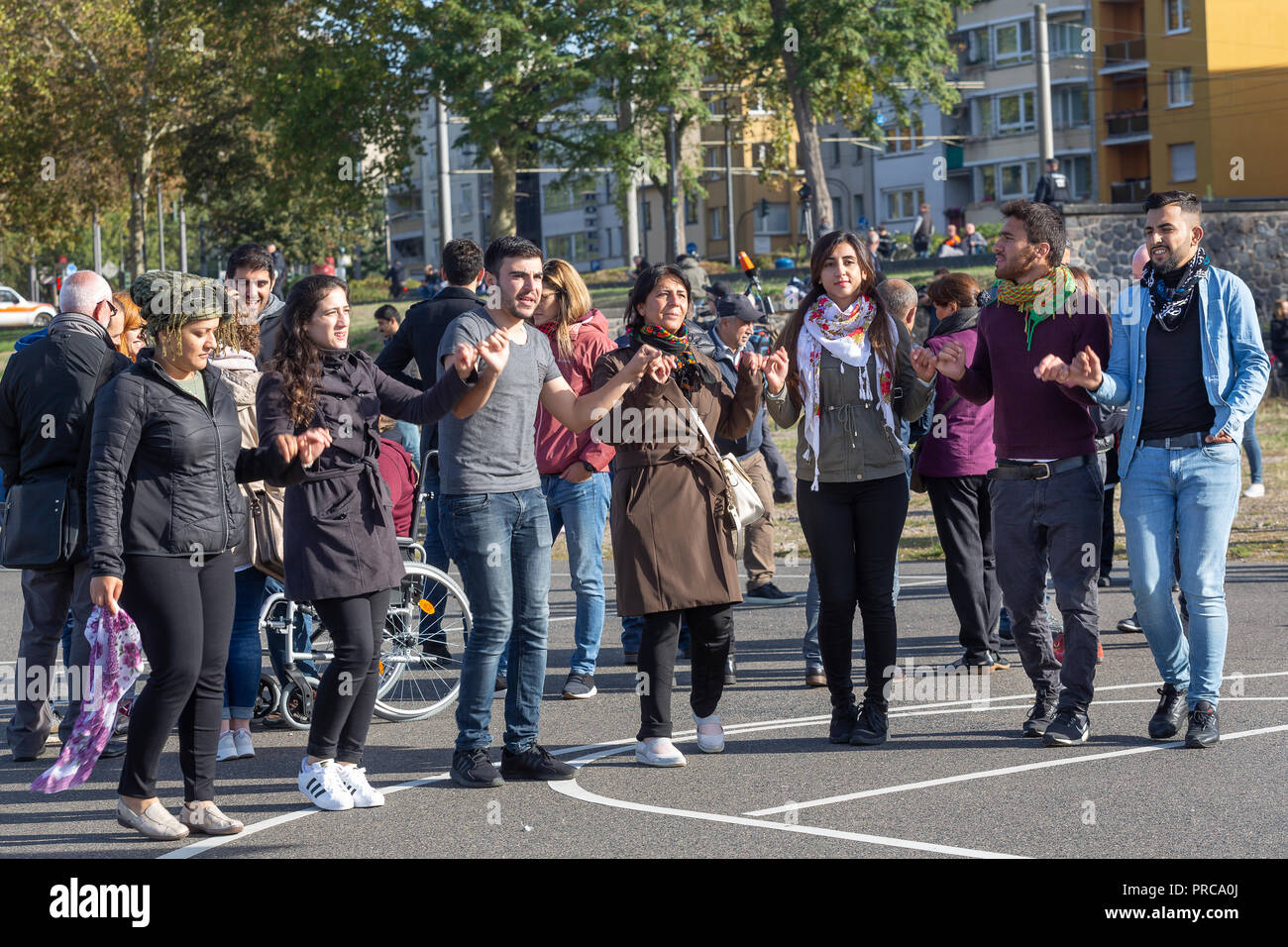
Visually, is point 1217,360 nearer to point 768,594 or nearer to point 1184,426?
point 1184,426

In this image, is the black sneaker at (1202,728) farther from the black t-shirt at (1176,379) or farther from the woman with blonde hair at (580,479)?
the woman with blonde hair at (580,479)

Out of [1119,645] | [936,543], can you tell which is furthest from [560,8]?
[1119,645]

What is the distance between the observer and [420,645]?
8531 mm

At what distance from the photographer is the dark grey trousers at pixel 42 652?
7.48m

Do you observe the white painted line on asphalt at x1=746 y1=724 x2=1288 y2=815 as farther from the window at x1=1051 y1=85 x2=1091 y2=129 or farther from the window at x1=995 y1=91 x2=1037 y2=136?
the window at x1=995 y1=91 x2=1037 y2=136

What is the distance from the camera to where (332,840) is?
5.89 m

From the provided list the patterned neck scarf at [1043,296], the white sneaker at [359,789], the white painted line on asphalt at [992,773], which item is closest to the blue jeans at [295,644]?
the white sneaker at [359,789]

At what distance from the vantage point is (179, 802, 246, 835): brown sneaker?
600 centimetres

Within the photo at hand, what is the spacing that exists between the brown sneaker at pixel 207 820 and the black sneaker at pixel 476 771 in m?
0.98

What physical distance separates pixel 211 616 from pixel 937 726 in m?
3.43

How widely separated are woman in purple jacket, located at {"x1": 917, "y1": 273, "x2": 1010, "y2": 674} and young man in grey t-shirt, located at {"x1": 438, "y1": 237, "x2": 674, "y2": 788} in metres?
2.48

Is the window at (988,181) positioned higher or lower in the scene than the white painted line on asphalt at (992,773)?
higher

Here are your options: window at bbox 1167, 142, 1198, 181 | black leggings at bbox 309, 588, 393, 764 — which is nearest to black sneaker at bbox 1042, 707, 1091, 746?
black leggings at bbox 309, 588, 393, 764

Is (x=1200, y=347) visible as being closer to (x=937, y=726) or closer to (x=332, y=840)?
(x=937, y=726)
